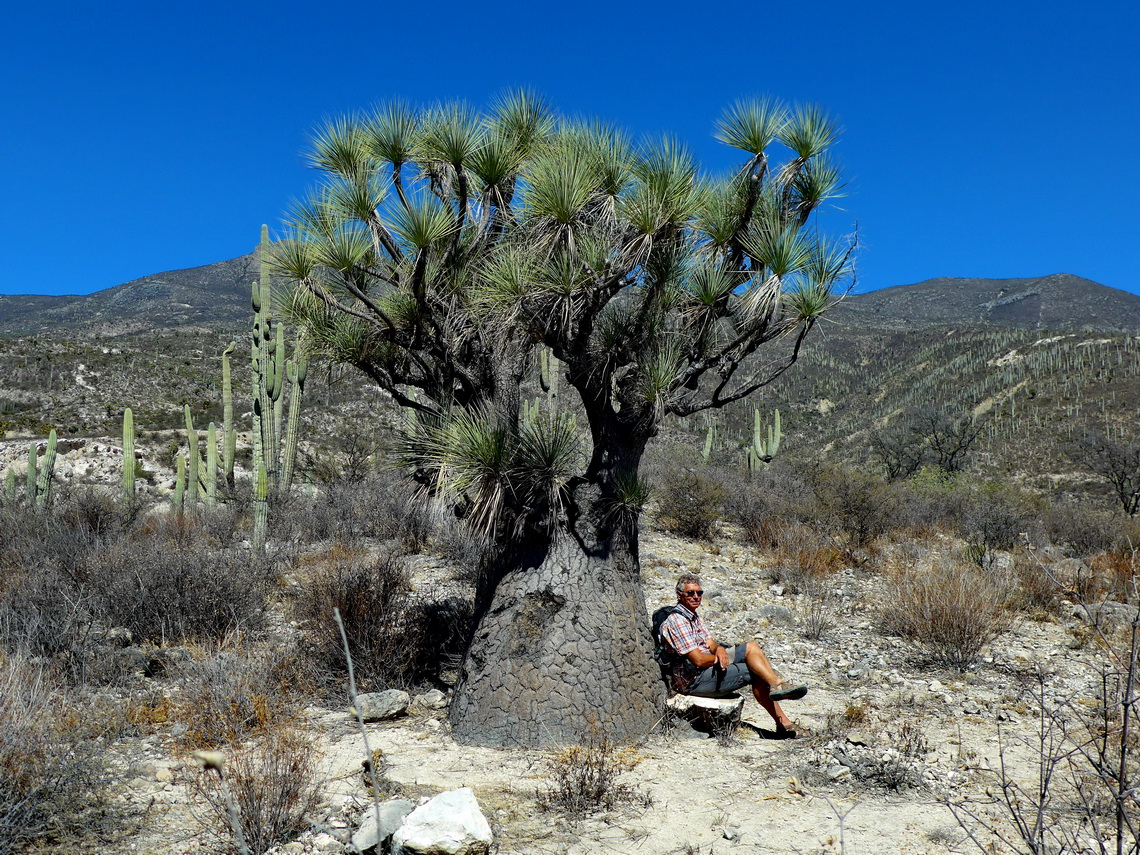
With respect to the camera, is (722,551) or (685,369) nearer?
(685,369)

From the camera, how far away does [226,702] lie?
505 cm

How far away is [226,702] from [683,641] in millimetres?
3175

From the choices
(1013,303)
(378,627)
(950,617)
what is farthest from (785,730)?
(1013,303)

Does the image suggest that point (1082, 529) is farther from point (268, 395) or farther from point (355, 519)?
point (268, 395)

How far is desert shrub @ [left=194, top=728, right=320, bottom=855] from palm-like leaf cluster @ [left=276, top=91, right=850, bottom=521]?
186 centimetres

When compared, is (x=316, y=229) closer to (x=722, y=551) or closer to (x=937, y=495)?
(x=722, y=551)

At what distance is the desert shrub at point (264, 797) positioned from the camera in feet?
11.8

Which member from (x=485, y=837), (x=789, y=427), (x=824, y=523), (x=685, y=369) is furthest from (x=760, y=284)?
(x=789, y=427)

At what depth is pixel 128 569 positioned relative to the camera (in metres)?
7.32

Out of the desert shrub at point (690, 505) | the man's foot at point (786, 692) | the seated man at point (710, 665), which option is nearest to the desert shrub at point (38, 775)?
the seated man at point (710, 665)

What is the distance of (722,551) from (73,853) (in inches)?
424

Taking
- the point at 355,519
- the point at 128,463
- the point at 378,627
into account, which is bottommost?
the point at 378,627

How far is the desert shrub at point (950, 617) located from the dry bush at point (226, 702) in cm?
558

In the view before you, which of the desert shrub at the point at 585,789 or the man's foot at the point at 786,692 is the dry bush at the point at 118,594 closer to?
the desert shrub at the point at 585,789
